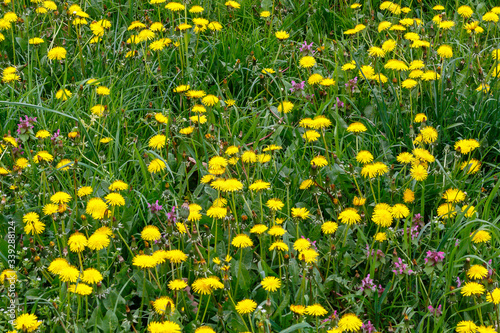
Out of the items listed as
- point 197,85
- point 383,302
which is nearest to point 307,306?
point 383,302

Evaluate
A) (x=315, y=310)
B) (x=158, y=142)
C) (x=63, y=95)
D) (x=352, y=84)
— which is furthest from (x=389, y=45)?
(x=315, y=310)

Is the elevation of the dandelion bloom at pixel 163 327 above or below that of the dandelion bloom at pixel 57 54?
below

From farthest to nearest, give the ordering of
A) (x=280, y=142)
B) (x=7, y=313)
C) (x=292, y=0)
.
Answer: (x=292, y=0)
(x=280, y=142)
(x=7, y=313)

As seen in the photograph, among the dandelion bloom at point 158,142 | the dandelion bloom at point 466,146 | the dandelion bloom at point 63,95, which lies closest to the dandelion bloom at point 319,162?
the dandelion bloom at point 466,146

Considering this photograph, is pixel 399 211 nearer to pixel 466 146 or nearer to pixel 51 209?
pixel 466 146

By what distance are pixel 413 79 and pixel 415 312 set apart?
134cm

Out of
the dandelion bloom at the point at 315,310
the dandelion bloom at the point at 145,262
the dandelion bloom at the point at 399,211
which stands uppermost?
the dandelion bloom at the point at 399,211

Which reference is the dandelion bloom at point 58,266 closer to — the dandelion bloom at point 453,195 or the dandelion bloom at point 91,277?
the dandelion bloom at point 91,277

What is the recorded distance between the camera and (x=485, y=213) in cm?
224

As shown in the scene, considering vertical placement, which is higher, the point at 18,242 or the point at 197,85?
the point at 197,85

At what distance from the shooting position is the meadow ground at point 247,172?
1.97 meters

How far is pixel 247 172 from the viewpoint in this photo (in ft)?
8.36

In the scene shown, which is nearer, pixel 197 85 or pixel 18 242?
pixel 18 242

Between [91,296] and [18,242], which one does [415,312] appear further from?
[18,242]
